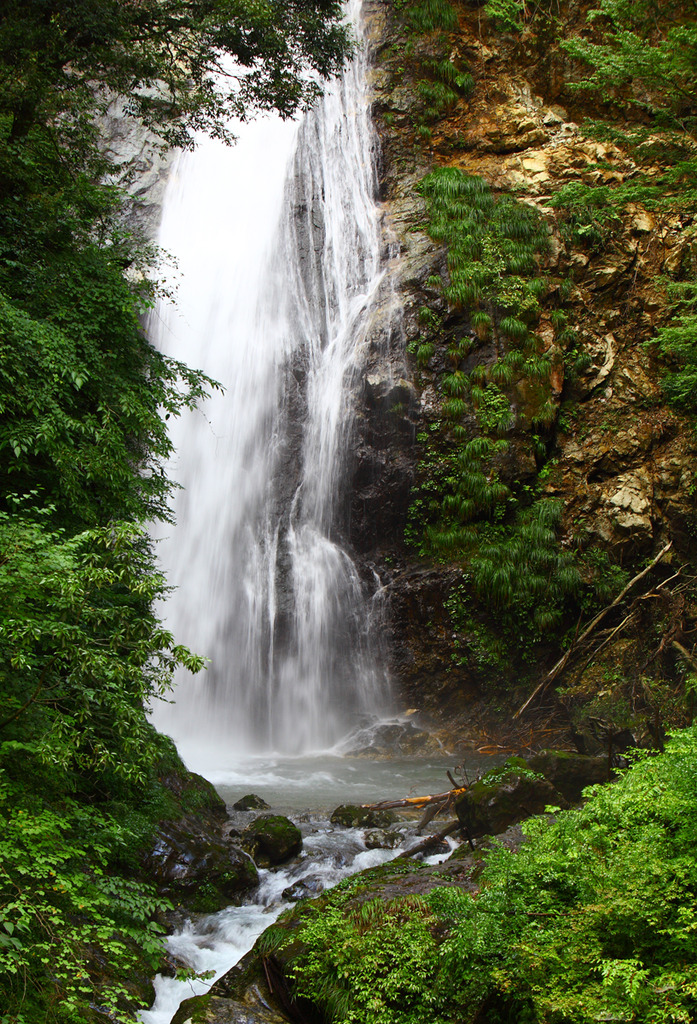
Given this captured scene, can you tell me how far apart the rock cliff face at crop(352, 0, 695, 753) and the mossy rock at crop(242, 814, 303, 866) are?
203 inches

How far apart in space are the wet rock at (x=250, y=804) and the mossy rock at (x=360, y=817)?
117 cm

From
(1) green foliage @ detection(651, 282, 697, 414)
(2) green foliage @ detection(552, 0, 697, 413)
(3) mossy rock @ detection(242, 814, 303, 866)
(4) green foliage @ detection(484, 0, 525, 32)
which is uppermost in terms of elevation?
(4) green foliage @ detection(484, 0, 525, 32)

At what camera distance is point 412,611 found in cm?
1307

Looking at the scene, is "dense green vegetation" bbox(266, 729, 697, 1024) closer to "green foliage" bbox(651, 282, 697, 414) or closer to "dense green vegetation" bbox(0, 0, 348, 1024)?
"dense green vegetation" bbox(0, 0, 348, 1024)

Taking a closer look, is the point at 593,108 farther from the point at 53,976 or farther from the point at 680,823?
the point at 53,976

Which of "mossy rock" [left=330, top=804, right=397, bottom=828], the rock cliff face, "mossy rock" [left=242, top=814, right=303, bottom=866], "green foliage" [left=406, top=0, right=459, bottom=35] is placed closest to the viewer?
"mossy rock" [left=242, top=814, right=303, bottom=866]

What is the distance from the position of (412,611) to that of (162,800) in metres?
7.01

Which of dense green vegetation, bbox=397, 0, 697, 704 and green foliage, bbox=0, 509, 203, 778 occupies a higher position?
dense green vegetation, bbox=397, 0, 697, 704

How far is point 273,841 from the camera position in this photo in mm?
7094

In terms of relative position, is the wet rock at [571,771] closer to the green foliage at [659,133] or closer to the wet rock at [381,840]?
the wet rock at [381,840]

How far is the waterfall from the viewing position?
13.4 metres

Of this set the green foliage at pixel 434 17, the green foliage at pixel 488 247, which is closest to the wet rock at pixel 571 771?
the green foliage at pixel 488 247

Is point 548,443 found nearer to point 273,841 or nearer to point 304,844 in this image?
point 304,844

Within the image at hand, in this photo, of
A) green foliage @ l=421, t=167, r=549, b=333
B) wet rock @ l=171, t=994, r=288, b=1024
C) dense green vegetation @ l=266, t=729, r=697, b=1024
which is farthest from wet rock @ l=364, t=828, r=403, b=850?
green foliage @ l=421, t=167, r=549, b=333
